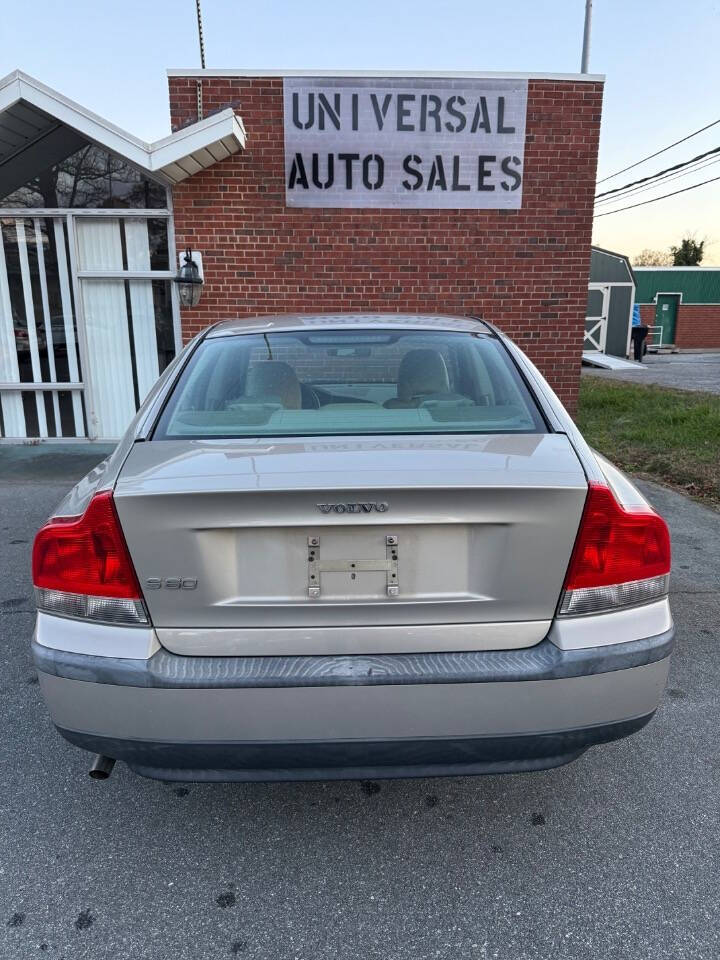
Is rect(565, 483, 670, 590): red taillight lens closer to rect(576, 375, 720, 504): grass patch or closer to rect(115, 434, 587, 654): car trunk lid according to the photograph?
rect(115, 434, 587, 654): car trunk lid

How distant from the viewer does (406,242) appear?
7195mm

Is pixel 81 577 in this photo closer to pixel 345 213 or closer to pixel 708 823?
pixel 708 823

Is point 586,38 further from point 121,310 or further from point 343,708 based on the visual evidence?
point 343,708

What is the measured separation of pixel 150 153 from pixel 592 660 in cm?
629

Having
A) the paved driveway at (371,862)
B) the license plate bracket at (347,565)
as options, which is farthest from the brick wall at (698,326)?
the license plate bracket at (347,565)

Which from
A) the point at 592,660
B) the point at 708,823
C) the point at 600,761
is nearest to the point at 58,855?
the point at 592,660

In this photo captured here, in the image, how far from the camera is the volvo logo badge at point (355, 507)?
171 cm

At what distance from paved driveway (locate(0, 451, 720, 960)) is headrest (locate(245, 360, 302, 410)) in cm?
142

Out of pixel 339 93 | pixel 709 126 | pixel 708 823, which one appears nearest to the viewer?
pixel 708 823

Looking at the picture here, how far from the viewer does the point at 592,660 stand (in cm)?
176

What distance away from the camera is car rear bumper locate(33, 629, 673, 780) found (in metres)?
1.71

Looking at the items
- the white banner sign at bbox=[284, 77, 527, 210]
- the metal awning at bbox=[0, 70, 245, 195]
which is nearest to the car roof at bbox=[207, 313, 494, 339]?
the metal awning at bbox=[0, 70, 245, 195]

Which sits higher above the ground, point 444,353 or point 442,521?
point 444,353

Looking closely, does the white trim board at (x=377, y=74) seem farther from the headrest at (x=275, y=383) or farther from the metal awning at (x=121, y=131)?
the headrest at (x=275, y=383)
